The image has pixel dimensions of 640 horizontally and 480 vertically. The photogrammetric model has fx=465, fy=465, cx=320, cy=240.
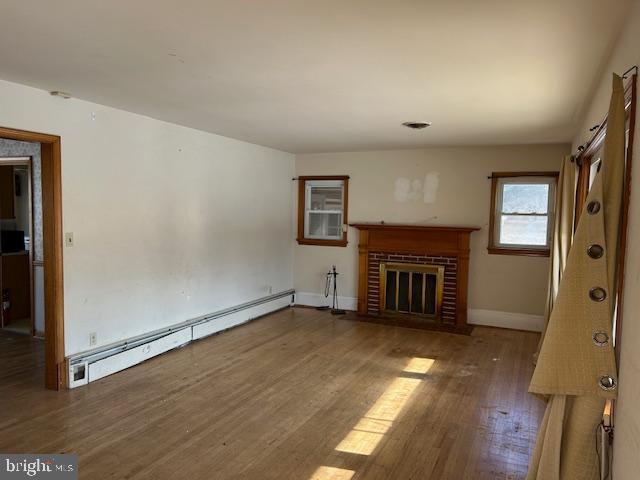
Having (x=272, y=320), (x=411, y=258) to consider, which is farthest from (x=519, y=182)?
(x=272, y=320)

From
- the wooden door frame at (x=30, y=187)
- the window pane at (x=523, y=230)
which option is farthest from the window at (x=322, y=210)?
the wooden door frame at (x=30, y=187)

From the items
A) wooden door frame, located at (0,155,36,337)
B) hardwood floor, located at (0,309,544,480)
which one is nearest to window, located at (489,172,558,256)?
hardwood floor, located at (0,309,544,480)

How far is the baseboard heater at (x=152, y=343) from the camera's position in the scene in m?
3.70

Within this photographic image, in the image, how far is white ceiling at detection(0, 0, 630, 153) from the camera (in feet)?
6.41

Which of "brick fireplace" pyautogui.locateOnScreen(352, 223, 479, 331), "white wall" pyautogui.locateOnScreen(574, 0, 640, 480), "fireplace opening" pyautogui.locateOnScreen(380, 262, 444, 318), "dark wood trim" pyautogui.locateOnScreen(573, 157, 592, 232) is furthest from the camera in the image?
"fireplace opening" pyautogui.locateOnScreen(380, 262, 444, 318)

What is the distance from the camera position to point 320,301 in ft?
22.4

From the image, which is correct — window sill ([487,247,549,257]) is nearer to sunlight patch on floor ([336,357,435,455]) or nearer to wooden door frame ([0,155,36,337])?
sunlight patch on floor ([336,357,435,455])

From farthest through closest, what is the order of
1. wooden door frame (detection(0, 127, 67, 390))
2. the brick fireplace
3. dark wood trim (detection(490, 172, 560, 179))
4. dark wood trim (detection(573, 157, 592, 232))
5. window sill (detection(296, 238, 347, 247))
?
window sill (detection(296, 238, 347, 247))
the brick fireplace
dark wood trim (detection(490, 172, 560, 179))
dark wood trim (detection(573, 157, 592, 232))
wooden door frame (detection(0, 127, 67, 390))

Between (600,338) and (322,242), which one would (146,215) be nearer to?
(322,242)

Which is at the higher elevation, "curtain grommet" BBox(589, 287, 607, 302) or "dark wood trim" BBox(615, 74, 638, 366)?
"dark wood trim" BBox(615, 74, 638, 366)

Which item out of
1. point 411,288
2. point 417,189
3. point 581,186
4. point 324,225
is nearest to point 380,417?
point 581,186

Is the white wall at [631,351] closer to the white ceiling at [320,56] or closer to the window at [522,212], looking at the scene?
the white ceiling at [320,56]

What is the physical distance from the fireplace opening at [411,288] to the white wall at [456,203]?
44cm

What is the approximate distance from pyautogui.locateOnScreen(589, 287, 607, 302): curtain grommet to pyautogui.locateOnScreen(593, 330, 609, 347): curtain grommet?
0.12m
